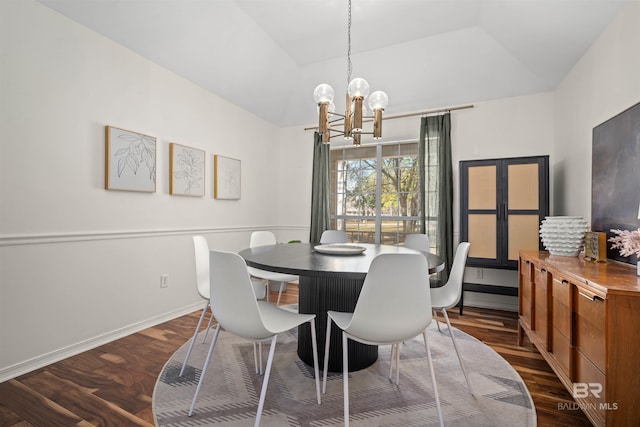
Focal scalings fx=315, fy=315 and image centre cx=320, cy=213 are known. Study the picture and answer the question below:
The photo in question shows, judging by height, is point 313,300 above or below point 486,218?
below

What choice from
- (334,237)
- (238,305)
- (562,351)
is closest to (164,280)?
(334,237)

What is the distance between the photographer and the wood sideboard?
4.26 ft

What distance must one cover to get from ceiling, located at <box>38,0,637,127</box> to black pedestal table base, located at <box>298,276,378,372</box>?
2546 mm

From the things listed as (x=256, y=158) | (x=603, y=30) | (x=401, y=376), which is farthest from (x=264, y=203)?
(x=603, y=30)

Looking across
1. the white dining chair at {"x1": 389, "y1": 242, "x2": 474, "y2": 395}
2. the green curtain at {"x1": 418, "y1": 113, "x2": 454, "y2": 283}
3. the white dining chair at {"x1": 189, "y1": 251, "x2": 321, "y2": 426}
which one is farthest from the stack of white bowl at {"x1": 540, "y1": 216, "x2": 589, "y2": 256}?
the white dining chair at {"x1": 189, "y1": 251, "x2": 321, "y2": 426}

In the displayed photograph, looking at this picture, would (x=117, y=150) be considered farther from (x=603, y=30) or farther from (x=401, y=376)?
(x=603, y=30)

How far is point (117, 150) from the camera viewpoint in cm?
266

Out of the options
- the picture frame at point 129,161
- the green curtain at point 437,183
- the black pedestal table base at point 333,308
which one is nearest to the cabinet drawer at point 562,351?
the black pedestal table base at point 333,308

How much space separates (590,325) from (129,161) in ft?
11.0

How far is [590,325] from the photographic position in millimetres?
1482

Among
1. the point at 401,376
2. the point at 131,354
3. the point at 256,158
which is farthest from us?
the point at 256,158

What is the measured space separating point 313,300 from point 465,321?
193cm

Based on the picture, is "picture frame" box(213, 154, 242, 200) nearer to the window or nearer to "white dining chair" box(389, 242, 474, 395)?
the window
